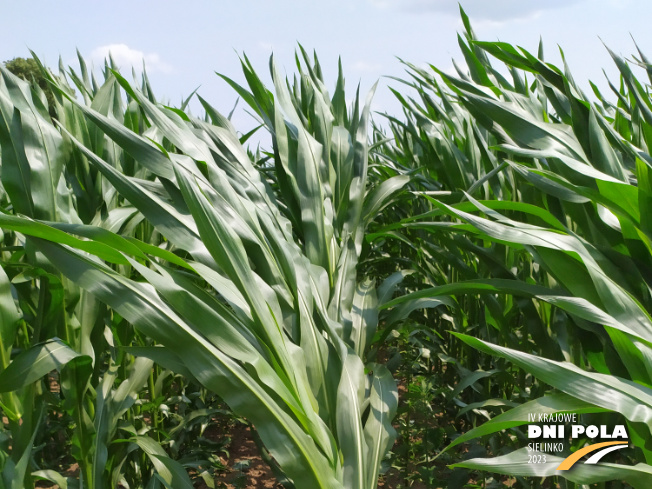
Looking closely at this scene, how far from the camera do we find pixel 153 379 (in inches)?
68.3

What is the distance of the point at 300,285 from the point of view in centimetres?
98

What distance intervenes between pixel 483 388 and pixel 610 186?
3.32 feet

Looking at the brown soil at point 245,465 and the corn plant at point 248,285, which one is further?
the brown soil at point 245,465

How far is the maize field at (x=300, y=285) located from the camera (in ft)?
2.28

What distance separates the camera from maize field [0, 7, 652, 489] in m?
0.70

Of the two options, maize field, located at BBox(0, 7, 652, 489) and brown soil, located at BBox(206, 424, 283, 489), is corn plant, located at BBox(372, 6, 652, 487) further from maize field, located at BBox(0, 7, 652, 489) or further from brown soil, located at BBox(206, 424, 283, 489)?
brown soil, located at BBox(206, 424, 283, 489)

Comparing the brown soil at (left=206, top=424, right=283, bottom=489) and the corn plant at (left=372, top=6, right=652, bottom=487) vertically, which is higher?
the corn plant at (left=372, top=6, right=652, bottom=487)

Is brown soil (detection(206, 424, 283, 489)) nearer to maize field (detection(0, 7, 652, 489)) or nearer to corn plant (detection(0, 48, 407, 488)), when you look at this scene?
maize field (detection(0, 7, 652, 489))

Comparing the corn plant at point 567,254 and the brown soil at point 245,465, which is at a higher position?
the corn plant at point 567,254

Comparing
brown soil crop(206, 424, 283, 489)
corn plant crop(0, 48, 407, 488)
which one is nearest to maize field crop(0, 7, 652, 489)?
corn plant crop(0, 48, 407, 488)

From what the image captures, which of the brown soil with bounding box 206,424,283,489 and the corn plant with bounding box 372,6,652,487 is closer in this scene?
the corn plant with bounding box 372,6,652,487

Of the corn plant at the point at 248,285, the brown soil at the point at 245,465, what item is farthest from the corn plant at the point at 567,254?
the brown soil at the point at 245,465

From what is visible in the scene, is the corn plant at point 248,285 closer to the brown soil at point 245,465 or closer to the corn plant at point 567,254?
the corn plant at point 567,254

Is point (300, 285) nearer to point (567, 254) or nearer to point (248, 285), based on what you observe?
point (248, 285)
